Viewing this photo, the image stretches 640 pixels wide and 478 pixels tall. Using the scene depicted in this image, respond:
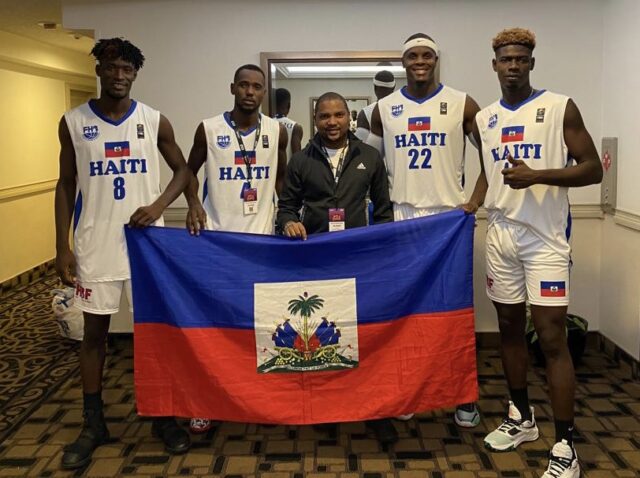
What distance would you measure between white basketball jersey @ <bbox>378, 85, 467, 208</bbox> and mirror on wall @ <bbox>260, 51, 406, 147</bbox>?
1.08 meters

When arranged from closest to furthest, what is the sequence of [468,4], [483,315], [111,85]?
[111,85]
[468,4]
[483,315]

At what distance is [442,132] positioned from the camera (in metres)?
2.96

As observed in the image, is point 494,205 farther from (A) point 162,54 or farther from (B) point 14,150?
(B) point 14,150

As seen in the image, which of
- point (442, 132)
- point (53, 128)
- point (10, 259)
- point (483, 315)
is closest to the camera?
point (442, 132)

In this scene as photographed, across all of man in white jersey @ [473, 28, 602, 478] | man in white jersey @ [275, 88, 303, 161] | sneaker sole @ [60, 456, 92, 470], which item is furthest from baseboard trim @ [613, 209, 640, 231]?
sneaker sole @ [60, 456, 92, 470]

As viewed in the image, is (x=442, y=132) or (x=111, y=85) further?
(x=442, y=132)

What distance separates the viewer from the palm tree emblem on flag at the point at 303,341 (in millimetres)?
2748

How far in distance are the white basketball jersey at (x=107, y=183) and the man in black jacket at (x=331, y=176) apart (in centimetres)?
64

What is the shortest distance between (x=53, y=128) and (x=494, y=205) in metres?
6.40

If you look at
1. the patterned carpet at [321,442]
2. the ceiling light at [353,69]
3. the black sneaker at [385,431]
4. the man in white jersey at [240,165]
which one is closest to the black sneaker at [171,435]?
the patterned carpet at [321,442]

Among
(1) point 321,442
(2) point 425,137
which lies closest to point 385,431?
(1) point 321,442

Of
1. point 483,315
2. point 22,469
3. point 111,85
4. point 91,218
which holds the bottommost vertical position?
point 22,469

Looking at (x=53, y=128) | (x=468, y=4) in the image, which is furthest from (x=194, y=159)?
(x=53, y=128)

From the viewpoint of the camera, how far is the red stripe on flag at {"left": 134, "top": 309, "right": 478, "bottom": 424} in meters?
2.76
